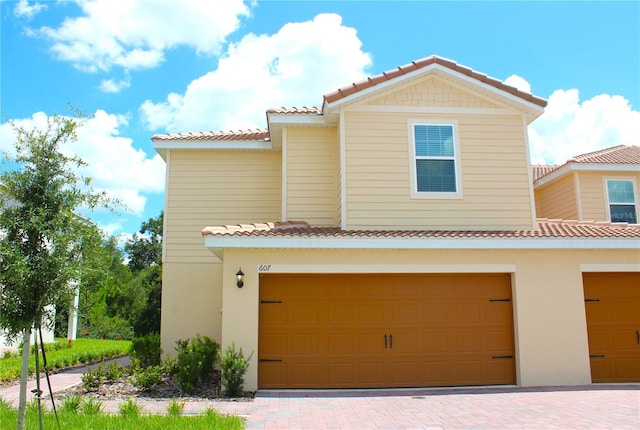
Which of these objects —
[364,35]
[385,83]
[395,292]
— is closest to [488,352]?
[395,292]

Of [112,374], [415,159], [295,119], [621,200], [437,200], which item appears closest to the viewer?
[112,374]

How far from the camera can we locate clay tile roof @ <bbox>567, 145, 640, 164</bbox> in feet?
57.3

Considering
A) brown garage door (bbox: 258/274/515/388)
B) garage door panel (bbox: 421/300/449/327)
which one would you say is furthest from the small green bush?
garage door panel (bbox: 421/300/449/327)

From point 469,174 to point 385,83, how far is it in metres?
2.90

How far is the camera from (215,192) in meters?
14.7

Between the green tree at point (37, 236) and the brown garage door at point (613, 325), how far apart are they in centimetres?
1024

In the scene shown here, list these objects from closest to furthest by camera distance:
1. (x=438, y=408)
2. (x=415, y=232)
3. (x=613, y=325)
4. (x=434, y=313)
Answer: (x=438, y=408), (x=434, y=313), (x=415, y=232), (x=613, y=325)

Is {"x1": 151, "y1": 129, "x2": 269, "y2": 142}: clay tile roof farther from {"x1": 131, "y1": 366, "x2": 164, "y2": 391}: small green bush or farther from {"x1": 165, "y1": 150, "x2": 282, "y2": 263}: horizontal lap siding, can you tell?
{"x1": 131, "y1": 366, "x2": 164, "y2": 391}: small green bush

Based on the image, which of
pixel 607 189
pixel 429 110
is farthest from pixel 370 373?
pixel 607 189

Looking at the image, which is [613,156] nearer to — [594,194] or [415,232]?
[594,194]

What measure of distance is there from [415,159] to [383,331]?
13.4ft

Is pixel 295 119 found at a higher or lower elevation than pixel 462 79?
lower

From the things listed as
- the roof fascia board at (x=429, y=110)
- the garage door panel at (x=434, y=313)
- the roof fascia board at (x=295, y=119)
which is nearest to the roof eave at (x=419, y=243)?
the garage door panel at (x=434, y=313)

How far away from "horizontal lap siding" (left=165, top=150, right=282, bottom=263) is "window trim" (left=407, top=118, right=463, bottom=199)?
165 inches
